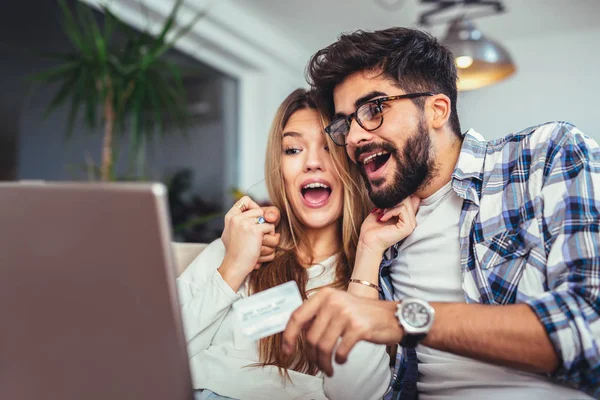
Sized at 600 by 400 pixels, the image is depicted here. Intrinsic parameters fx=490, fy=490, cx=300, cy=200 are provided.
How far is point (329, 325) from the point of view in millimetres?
772

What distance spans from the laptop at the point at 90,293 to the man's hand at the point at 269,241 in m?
0.80

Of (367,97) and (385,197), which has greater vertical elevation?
(367,97)

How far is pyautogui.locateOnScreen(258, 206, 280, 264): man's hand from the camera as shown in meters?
1.38

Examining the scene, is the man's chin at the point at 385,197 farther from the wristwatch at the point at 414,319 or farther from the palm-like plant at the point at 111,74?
the palm-like plant at the point at 111,74

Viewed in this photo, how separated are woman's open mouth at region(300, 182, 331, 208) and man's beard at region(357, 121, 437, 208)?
0.75 feet

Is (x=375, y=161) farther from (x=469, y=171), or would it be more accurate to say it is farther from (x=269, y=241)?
(x=269, y=241)

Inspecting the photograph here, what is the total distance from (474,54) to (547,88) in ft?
8.71

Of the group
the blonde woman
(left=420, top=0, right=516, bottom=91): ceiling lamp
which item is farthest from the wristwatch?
(left=420, top=0, right=516, bottom=91): ceiling lamp

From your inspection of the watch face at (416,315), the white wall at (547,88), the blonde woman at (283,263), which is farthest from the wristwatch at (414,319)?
the white wall at (547,88)

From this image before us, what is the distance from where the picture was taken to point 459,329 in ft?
2.75

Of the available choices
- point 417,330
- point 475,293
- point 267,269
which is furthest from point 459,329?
point 267,269

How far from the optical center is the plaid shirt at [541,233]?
0.84 meters

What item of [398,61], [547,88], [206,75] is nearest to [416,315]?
[398,61]

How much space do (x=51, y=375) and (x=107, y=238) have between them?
0.79 ft
